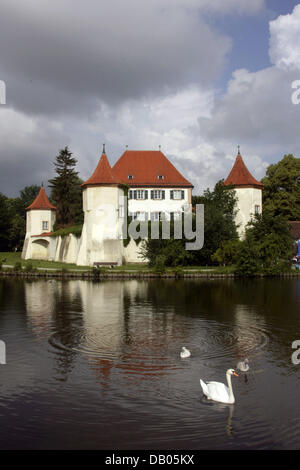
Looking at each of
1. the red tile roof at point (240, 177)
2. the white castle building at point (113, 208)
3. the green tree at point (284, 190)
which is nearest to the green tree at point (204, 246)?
the white castle building at point (113, 208)

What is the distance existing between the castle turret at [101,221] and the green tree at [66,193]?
1609 centimetres

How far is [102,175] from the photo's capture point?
43094mm

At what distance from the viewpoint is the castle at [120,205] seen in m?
42.8

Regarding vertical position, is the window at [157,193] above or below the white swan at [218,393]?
above

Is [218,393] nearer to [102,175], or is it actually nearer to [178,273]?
[178,273]

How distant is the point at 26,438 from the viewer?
7094mm

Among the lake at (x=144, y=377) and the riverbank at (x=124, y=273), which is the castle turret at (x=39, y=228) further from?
the lake at (x=144, y=377)

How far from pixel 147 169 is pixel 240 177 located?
1020 cm

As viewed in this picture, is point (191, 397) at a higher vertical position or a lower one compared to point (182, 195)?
lower

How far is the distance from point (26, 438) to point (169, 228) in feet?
119

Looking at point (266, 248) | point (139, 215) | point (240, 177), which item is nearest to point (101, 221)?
point (139, 215)

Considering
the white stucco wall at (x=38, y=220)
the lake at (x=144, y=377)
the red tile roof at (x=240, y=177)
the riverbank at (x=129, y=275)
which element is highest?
the red tile roof at (x=240, y=177)
